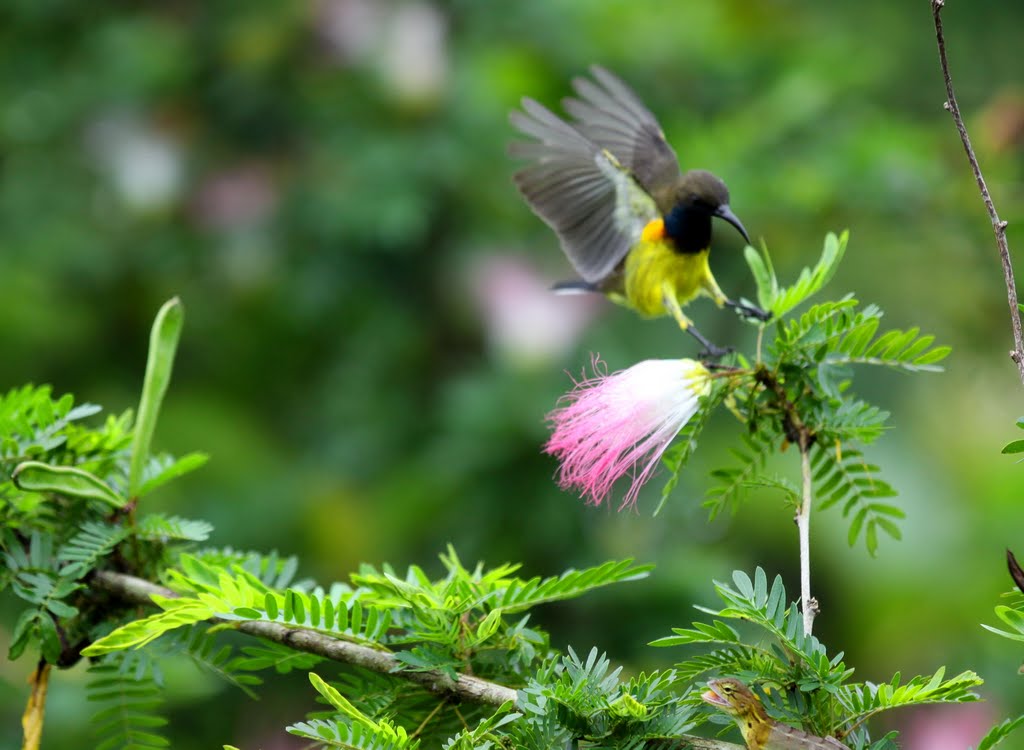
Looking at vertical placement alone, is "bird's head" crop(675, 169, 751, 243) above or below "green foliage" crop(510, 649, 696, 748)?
above

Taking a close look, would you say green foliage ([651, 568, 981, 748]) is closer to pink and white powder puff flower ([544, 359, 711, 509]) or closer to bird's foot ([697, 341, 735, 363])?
pink and white powder puff flower ([544, 359, 711, 509])

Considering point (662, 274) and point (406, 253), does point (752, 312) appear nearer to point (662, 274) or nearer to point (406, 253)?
point (662, 274)

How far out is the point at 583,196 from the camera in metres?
1.58

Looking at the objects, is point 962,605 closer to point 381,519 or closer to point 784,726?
point 381,519

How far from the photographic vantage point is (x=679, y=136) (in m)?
2.94

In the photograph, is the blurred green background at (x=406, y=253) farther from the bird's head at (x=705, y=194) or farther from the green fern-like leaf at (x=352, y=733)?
the green fern-like leaf at (x=352, y=733)

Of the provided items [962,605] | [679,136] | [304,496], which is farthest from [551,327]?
[962,605]

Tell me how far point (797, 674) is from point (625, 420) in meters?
0.29

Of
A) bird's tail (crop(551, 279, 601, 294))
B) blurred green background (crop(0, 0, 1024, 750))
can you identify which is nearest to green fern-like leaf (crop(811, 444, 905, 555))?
bird's tail (crop(551, 279, 601, 294))

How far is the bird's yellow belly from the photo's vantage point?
1.53 metres

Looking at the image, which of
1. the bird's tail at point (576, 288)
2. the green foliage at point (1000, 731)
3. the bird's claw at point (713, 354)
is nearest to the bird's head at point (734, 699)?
the green foliage at point (1000, 731)

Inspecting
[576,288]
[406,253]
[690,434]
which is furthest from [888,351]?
[406,253]

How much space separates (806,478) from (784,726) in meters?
0.22

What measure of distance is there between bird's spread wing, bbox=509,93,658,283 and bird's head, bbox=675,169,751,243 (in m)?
0.10
